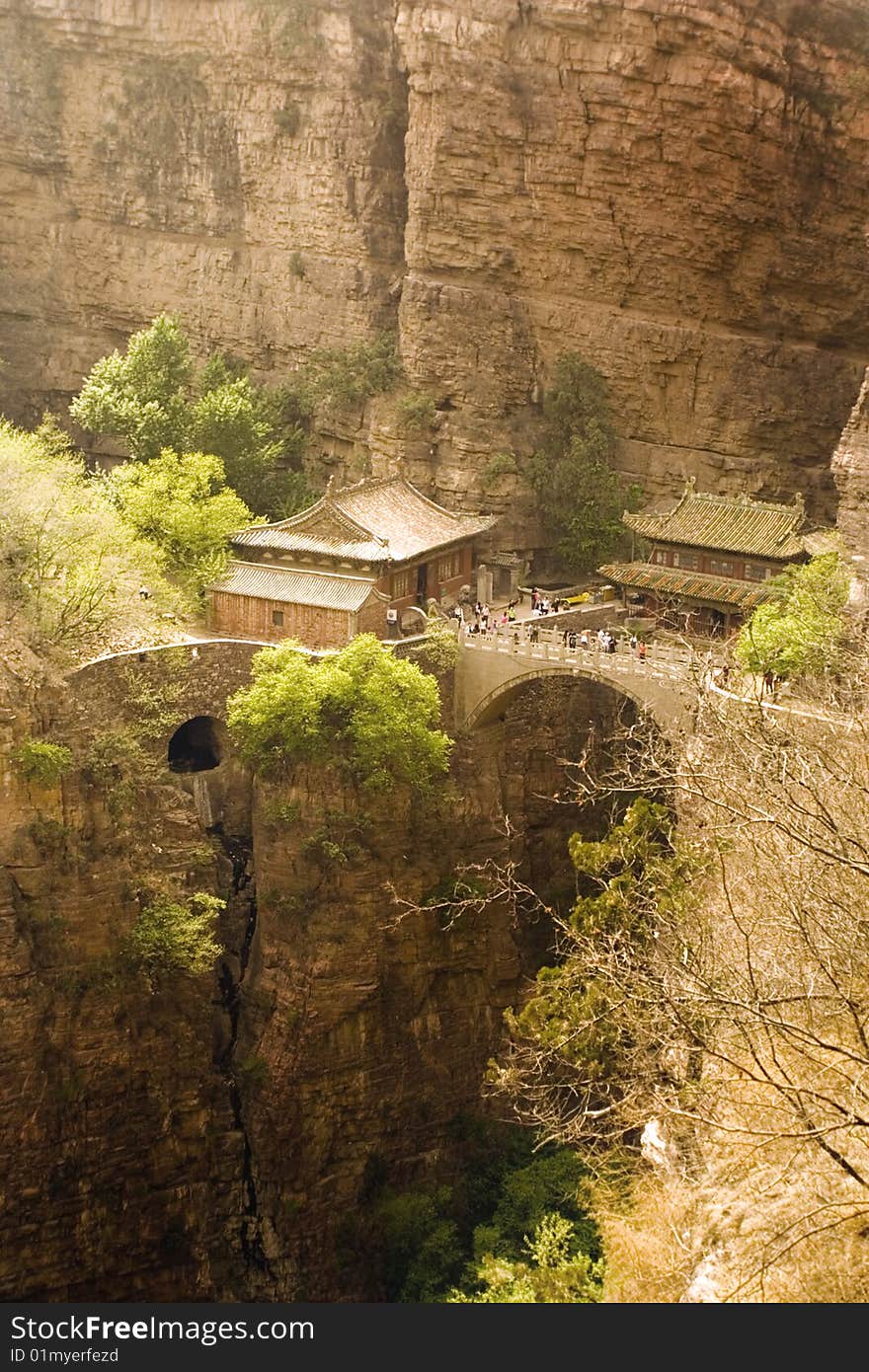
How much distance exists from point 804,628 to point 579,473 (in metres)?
12.6

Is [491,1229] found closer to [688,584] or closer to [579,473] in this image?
[688,584]

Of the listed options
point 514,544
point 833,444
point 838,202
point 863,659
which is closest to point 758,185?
point 838,202

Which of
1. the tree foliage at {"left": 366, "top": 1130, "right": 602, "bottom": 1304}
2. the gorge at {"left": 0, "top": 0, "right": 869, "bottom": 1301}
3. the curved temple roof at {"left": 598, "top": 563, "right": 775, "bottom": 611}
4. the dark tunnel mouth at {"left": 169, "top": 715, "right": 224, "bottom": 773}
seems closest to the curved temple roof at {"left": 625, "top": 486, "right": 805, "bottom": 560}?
the curved temple roof at {"left": 598, "top": 563, "right": 775, "bottom": 611}

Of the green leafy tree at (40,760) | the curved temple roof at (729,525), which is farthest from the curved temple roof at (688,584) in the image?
the green leafy tree at (40,760)

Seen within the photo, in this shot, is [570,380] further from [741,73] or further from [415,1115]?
[415,1115]

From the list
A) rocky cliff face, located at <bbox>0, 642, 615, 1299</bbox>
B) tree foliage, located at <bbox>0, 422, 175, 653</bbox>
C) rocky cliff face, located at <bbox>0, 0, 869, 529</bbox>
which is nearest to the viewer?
rocky cliff face, located at <bbox>0, 642, 615, 1299</bbox>

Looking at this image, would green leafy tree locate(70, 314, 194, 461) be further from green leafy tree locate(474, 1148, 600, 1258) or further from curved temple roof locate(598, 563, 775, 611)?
green leafy tree locate(474, 1148, 600, 1258)

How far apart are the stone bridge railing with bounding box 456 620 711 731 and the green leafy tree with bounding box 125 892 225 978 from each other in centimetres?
757

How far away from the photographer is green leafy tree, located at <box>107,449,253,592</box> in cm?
3750

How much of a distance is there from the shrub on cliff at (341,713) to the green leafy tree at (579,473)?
9962mm

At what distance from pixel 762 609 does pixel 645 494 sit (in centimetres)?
1050

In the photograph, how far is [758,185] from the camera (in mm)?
39406

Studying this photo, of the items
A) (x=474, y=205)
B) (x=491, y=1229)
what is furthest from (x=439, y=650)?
(x=474, y=205)

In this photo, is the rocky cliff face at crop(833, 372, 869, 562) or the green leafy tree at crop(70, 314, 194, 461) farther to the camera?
the green leafy tree at crop(70, 314, 194, 461)
